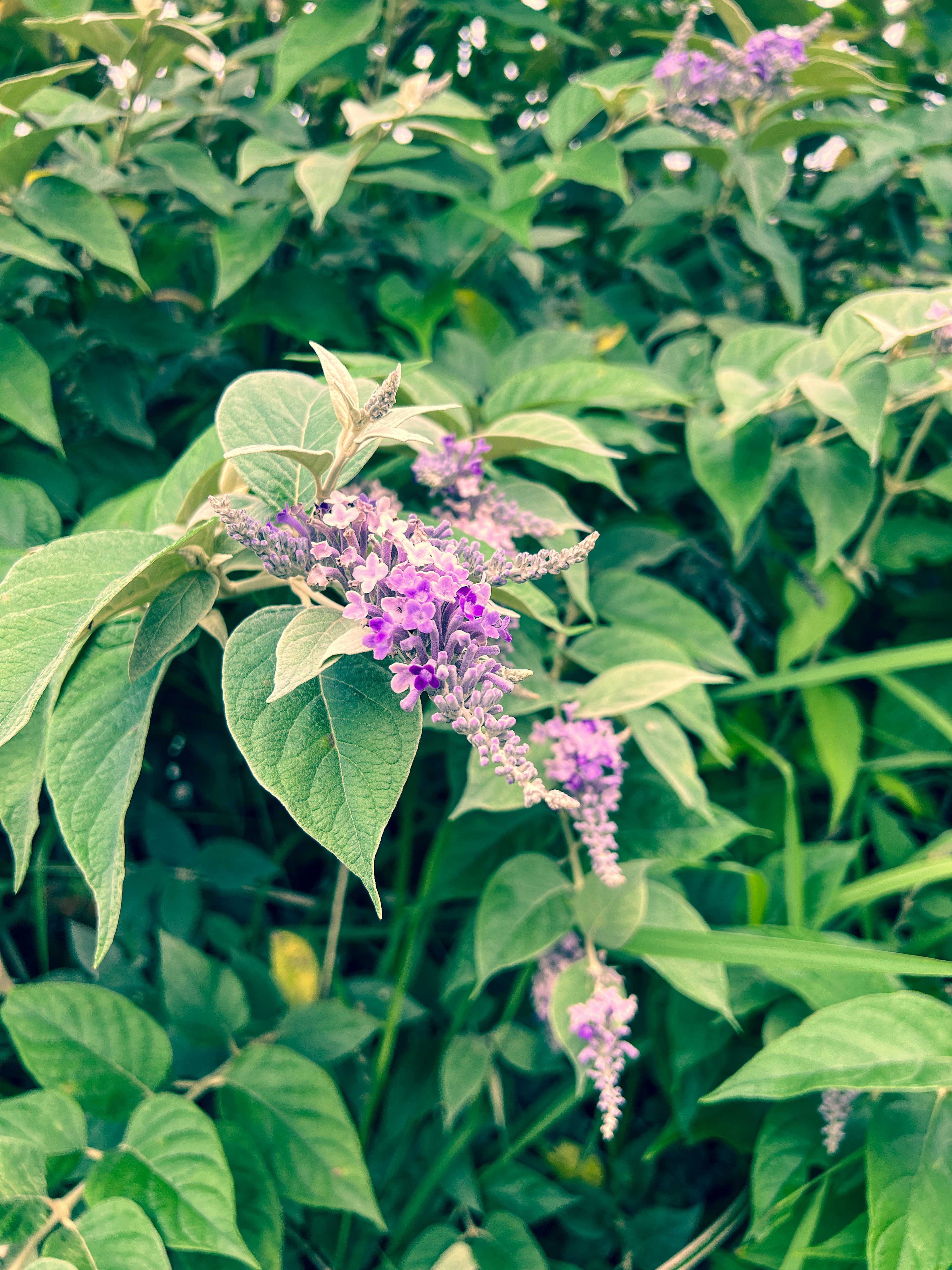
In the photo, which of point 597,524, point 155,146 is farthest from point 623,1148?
point 155,146

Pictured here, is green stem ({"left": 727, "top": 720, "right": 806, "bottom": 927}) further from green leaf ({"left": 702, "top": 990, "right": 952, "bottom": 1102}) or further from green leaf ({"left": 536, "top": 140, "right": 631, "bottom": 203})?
green leaf ({"left": 536, "top": 140, "right": 631, "bottom": 203})

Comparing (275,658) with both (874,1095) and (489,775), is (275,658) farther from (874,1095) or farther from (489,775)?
(874,1095)

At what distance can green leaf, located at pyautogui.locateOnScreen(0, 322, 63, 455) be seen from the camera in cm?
75

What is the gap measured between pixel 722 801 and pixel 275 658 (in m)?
0.73

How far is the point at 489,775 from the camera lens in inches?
26.5

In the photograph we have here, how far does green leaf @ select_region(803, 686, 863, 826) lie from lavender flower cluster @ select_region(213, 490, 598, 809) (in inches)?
23.9

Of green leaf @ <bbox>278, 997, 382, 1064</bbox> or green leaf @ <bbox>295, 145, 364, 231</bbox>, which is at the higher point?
green leaf @ <bbox>295, 145, 364, 231</bbox>

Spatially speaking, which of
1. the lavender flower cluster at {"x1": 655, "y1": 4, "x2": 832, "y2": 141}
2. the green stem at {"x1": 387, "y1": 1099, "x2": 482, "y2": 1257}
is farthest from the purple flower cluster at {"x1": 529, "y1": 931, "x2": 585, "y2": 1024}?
the lavender flower cluster at {"x1": 655, "y1": 4, "x2": 832, "y2": 141}

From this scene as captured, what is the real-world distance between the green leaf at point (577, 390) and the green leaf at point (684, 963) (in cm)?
46

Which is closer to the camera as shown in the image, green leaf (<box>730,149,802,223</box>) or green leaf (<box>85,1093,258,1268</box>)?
green leaf (<box>85,1093,258,1268</box>)

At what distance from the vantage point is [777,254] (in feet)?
3.34

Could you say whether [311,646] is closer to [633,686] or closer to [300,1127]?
[633,686]

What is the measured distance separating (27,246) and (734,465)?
0.70 metres

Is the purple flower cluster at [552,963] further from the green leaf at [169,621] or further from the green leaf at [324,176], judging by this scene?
the green leaf at [324,176]
